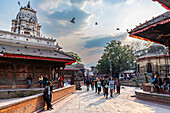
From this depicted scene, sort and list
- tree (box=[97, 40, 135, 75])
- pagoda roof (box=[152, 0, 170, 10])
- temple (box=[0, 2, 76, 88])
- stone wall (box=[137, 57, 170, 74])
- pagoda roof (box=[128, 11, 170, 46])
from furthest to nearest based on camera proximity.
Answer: tree (box=[97, 40, 135, 75]), stone wall (box=[137, 57, 170, 74]), temple (box=[0, 2, 76, 88]), pagoda roof (box=[128, 11, 170, 46]), pagoda roof (box=[152, 0, 170, 10])

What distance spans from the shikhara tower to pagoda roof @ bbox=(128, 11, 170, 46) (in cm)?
3604

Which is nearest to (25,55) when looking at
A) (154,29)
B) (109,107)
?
(109,107)

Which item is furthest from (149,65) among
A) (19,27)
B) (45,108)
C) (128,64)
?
(19,27)

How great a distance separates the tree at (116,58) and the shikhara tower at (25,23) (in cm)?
2475

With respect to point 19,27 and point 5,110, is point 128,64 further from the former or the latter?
point 5,110

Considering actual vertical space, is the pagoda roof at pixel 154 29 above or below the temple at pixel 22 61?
above

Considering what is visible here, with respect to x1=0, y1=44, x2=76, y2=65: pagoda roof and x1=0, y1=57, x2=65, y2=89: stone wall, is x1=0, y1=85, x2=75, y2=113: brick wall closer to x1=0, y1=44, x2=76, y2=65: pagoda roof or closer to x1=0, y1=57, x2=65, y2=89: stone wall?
x1=0, y1=44, x2=76, y2=65: pagoda roof

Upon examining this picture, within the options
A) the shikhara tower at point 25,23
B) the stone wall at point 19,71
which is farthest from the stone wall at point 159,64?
the shikhara tower at point 25,23

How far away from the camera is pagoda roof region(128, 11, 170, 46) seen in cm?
751

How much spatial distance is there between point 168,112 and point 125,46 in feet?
135

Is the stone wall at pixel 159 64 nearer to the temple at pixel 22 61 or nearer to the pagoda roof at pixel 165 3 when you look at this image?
the temple at pixel 22 61

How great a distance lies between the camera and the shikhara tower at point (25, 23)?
3881 cm

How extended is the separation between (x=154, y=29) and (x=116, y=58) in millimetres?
36319

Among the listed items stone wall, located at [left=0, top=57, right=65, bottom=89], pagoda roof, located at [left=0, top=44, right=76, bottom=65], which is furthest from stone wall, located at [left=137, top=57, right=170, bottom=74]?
stone wall, located at [left=0, top=57, right=65, bottom=89]
